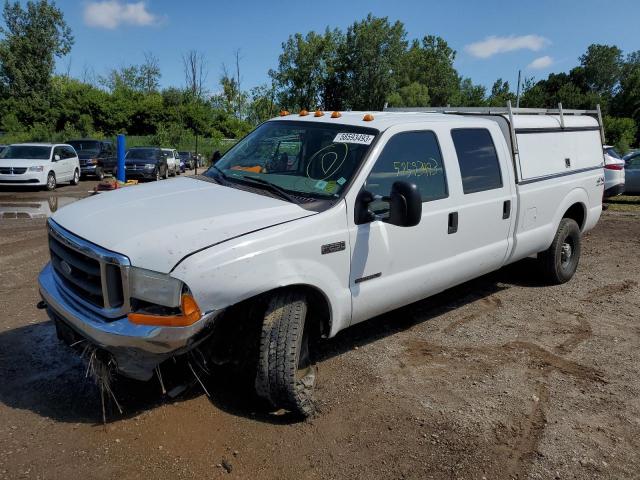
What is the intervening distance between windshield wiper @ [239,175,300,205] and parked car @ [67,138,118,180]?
21.5m

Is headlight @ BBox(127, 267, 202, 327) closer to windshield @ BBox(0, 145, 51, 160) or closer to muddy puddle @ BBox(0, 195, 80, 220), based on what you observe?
muddy puddle @ BBox(0, 195, 80, 220)

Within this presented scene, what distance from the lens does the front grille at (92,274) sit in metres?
2.99

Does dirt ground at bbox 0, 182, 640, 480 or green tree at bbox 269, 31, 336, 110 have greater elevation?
green tree at bbox 269, 31, 336, 110

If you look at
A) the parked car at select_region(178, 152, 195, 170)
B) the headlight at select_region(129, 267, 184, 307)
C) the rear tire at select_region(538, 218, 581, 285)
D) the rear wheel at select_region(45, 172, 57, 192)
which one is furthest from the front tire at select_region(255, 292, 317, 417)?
the parked car at select_region(178, 152, 195, 170)

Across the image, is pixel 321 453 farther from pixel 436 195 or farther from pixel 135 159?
pixel 135 159

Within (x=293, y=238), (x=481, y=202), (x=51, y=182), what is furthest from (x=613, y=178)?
(x=51, y=182)

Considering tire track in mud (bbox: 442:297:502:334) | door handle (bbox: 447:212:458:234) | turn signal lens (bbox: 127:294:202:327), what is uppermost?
door handle (bbox: 447:212:458:234)

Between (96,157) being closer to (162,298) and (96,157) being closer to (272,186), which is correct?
(272,186)

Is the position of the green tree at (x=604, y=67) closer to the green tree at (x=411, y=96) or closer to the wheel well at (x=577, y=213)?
the green tree at (x=411, y=96)

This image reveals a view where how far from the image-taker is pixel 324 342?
4703 millimetres

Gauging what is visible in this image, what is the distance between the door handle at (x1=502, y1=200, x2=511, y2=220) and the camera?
16.6 ft

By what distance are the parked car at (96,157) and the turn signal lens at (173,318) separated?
22.5 meters

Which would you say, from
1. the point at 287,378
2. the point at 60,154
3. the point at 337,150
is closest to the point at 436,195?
the point at 337,150

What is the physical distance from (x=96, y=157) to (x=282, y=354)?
23.2 metres
